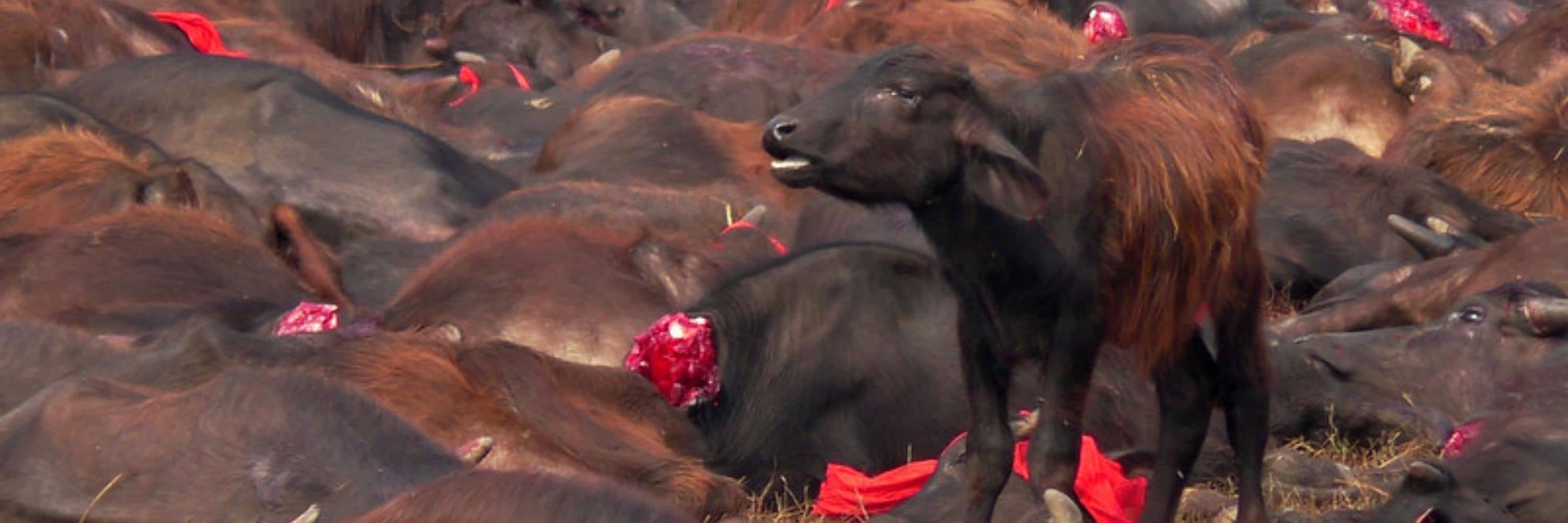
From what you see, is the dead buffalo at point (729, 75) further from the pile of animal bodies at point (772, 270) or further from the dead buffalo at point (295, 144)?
the dead buffalo at point (295, 144)

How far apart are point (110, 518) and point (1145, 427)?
2.83 meters

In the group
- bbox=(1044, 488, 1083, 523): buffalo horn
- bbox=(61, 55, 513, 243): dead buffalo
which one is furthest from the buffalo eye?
bbox=(61, 55, 513, 243): dead buffalo

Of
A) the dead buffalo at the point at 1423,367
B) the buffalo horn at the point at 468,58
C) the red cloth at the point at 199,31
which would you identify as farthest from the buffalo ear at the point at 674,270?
the buffalo horn at the point at 468,58

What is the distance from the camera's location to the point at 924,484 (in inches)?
239

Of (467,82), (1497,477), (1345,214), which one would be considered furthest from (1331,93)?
(1497,477)

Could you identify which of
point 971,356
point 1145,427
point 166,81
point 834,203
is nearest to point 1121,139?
point 971,356

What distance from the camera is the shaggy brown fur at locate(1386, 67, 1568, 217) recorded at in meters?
9.87

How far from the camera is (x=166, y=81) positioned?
9148 mm

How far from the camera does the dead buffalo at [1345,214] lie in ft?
29.2

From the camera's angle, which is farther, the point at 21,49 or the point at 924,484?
the point at 21,49

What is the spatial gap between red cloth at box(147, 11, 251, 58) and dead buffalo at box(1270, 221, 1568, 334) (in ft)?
15.3

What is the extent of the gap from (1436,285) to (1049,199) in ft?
11.0

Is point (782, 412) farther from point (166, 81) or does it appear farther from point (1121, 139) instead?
point (166, 81)

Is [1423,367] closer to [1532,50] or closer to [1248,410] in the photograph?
[1248,410]
